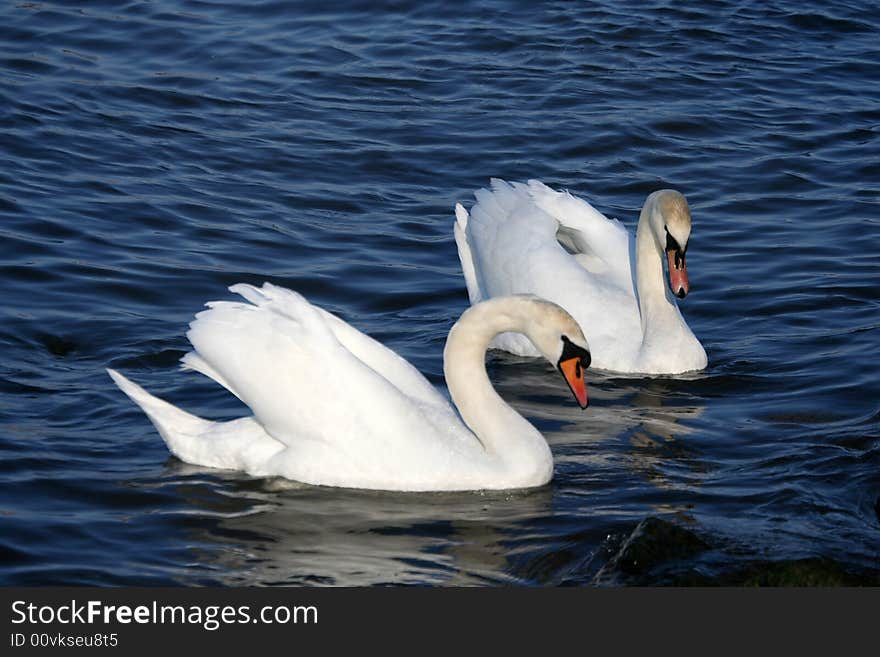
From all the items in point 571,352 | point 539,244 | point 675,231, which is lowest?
point 571,352

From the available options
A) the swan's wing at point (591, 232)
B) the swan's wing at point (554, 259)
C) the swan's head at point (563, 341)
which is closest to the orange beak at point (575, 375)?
the swan's head at point (563, 341)

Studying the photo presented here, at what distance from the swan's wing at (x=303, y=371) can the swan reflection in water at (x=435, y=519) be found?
34 cm

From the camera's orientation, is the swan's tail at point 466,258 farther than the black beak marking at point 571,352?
Yes

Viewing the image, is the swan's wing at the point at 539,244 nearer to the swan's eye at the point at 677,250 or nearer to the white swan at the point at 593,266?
the white swan at the point at 593,266

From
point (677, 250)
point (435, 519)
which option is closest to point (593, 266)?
point (677, 250)

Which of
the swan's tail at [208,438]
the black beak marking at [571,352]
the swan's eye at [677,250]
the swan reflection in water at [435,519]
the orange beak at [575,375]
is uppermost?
the swan's eye at [677,250]

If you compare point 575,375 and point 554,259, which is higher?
point 554,259

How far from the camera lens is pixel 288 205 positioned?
41.5ft

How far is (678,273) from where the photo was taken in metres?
9.65

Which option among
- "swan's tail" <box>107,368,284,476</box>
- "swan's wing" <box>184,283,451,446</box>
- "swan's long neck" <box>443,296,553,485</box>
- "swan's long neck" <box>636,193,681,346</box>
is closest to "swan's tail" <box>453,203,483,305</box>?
"swan's long neck" <box>636,193,681,346</box>

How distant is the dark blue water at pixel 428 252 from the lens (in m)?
7.25

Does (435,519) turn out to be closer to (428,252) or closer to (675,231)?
(675,231)

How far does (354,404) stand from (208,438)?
2.76ft

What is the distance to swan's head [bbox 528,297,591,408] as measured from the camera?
7695 millimetres
